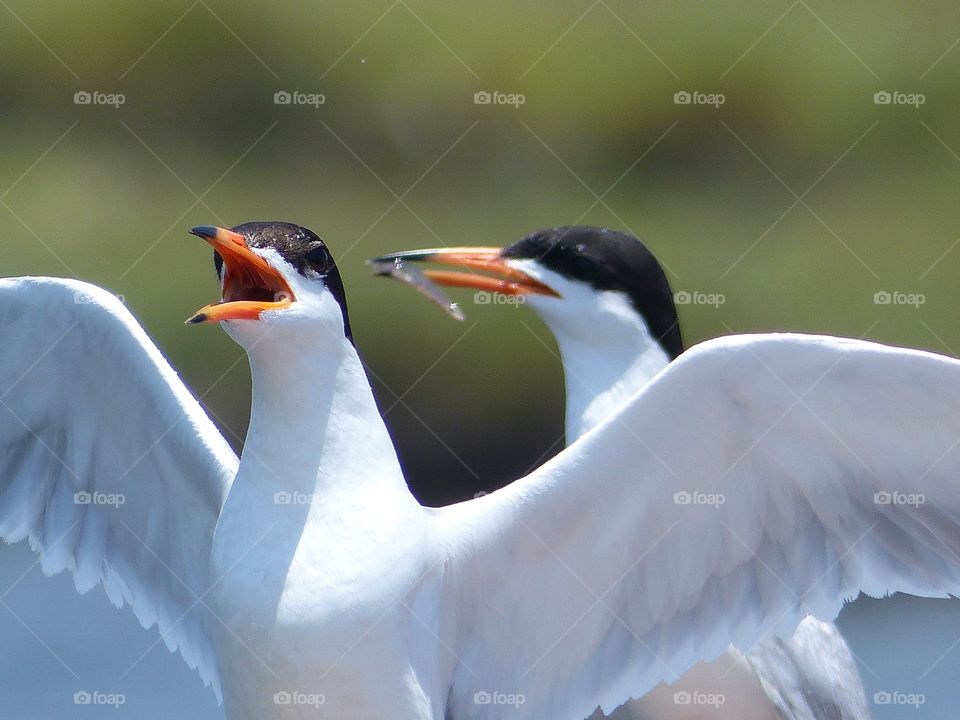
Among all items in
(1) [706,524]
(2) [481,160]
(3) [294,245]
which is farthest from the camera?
(2) [481,160]

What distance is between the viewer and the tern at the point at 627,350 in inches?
64.9

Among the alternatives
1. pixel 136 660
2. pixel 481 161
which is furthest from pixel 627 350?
pixel 136 660

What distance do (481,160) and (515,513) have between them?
7.92 ft

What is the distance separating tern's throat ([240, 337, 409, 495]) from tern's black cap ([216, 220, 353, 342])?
68 millimetres

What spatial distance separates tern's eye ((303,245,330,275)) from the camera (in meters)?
1.29

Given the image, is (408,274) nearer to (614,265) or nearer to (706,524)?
(614,265)

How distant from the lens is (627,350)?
185 centimetres

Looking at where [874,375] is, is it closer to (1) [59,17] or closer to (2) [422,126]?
(2) [422,126]

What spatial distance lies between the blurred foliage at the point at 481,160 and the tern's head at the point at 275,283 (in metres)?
1.84

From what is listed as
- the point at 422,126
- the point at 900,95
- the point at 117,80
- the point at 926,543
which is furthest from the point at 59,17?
the point at 926,543

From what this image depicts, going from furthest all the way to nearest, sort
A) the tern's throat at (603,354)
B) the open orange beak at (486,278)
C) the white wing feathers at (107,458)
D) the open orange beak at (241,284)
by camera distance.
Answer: the open orange beak at (486,278)
the tern's throat at (603,354)
the white wing feathers at (107,458)
the open orange beak at (241,284)

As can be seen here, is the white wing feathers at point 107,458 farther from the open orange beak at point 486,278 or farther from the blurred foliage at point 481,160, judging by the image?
the blurred foliage at point 481,160

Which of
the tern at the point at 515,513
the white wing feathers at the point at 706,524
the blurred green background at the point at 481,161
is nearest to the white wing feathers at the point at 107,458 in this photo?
the tern at the point at 515,513

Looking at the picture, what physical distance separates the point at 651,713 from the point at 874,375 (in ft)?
2.11
